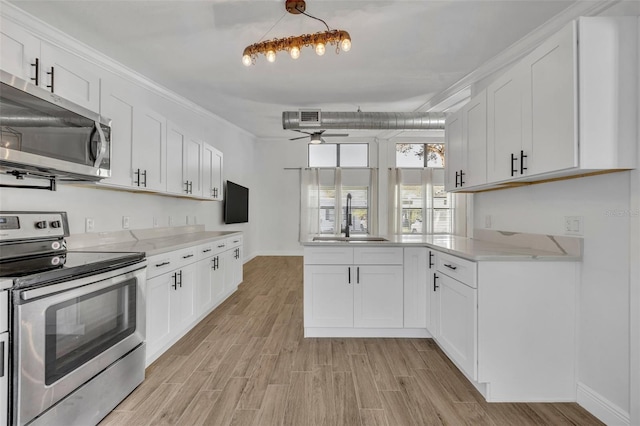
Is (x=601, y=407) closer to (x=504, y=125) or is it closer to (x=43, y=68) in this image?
(x=504, y=125)

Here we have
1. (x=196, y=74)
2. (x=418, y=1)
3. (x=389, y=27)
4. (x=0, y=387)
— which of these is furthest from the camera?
(x=196, y=74)

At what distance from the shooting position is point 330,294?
2859 mm

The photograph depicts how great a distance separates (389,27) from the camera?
8.52 feet

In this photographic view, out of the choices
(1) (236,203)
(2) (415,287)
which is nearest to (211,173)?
(1) (236,203)

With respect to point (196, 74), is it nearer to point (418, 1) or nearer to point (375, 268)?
point (418, 1)

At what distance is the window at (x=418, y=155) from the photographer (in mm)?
7367

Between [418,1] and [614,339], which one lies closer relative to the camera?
[614,339]

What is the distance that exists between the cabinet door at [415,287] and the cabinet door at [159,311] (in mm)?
2176

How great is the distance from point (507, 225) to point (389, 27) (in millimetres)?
2093

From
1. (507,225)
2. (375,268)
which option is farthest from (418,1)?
(375,268)

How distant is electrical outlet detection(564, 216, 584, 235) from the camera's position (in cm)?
195

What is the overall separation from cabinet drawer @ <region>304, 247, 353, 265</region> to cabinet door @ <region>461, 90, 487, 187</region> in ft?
4.28

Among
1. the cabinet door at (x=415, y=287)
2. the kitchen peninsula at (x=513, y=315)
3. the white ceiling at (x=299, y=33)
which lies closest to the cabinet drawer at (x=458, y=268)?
the kitchen peninsula at (x=513, y=315)

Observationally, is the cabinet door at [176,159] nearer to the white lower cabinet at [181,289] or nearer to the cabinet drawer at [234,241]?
the white lower cabinet at [181,289]
